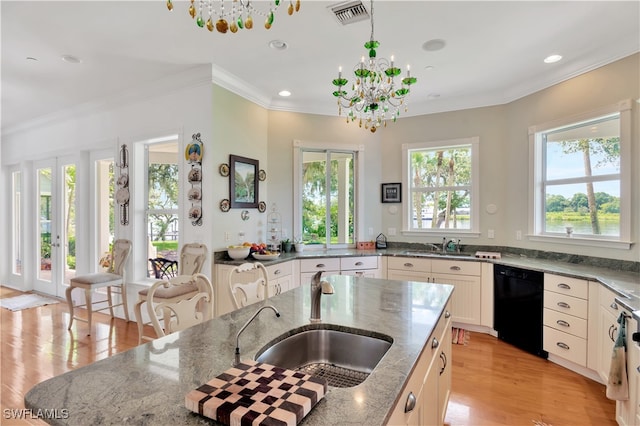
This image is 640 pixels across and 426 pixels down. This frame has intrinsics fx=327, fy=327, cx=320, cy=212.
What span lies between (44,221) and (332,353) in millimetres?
6054

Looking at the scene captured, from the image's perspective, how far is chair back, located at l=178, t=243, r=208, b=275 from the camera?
3410 millimetres

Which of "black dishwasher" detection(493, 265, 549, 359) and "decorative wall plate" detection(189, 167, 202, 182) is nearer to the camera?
"black dishwasher" detection(493, 265, 549, 359)

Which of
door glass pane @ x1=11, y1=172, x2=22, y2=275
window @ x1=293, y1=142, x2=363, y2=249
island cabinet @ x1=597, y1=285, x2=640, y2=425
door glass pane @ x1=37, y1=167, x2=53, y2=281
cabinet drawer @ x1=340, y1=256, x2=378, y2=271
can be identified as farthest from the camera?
door glass pane @ x1=11, y1=172, x2=22, y2=275

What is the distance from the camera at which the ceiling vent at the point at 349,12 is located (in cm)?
233

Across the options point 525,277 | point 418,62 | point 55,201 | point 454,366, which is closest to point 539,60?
point 418,62

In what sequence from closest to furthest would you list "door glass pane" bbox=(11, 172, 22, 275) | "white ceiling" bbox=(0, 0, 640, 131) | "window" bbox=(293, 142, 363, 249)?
"white ceiling" bbox=(0, 0, 640, 131), "window" bbox=(293, 142, 363, 249), "door glass pane" bbox=(11, 172, 22, 275)

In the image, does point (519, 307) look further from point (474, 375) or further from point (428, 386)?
point (428, 386)

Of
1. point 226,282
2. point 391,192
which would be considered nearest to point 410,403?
point 226,282

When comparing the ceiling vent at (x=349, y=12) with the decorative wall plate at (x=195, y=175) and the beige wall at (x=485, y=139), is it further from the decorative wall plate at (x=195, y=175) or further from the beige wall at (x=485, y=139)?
the decorative wall plate at (x=195, y=175)

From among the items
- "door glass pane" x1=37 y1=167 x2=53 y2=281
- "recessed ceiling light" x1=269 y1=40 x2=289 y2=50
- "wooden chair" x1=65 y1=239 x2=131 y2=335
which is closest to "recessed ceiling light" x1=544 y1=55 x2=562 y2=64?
"recessed ceiling light" x1=269 y1=40 x2=289 y2=50

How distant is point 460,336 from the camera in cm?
375

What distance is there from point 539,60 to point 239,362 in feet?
12.5

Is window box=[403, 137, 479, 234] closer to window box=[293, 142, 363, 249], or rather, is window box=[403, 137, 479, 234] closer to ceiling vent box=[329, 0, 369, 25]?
window box=[293, 142, 363, 249]

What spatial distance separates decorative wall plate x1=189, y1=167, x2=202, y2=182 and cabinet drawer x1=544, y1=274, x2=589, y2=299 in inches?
141
